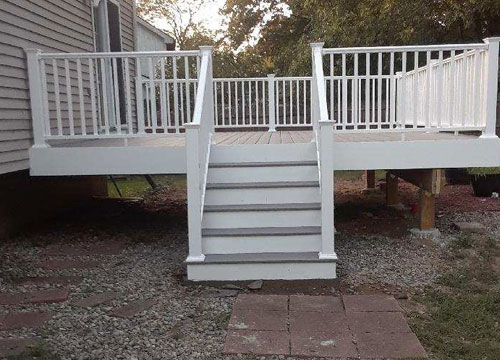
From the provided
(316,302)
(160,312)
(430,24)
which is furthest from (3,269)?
(430,24)

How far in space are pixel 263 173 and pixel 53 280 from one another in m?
2.06

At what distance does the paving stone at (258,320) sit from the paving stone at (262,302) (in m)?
0.07

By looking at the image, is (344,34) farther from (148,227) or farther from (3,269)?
(3,269)

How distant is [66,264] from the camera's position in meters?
4.77

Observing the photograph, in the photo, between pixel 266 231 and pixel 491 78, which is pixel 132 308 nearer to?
pixel 266 231

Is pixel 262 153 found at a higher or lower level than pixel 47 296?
higher

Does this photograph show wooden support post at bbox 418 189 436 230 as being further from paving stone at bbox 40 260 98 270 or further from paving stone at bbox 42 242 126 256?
paving stone at bbox 40 260 98 270

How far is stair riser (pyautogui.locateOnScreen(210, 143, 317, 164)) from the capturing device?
5.04 meters

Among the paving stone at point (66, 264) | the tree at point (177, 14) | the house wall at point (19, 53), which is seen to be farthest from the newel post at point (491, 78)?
the tree at point (177, 14)

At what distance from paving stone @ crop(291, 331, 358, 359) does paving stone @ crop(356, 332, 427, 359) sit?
0.20ft

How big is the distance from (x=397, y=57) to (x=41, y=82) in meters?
9.75

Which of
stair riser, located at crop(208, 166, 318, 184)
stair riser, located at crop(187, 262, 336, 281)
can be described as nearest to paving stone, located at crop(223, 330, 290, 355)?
stair riser, located at crop(187, 262, 336, 281)

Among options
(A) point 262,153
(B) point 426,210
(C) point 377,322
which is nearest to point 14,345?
(C) point 377,322

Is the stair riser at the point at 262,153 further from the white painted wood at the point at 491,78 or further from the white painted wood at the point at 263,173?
the white painted wood at the point at 491,78
